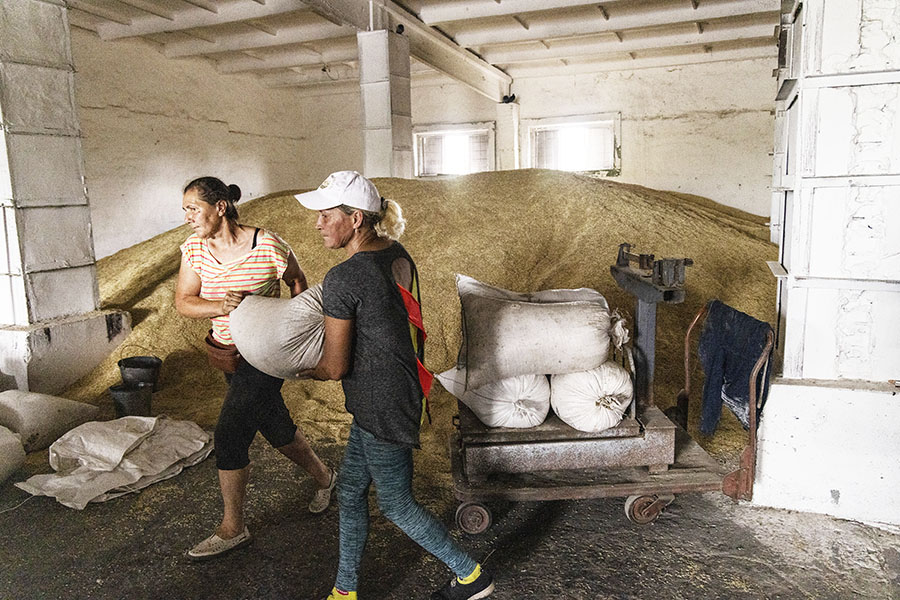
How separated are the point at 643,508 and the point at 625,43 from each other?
31.6 ft

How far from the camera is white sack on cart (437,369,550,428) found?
2.78 meters

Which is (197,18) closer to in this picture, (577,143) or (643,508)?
(577,143)

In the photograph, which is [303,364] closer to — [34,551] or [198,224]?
[198,224]

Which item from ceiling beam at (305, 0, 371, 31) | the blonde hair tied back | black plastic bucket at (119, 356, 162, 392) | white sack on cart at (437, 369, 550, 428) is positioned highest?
ceiling beam at (305, 0, 371, 31)

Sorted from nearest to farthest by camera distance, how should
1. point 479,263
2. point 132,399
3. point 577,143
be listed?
point 132,399, point 479,263, point 577,143

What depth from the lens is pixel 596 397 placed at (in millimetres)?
2738

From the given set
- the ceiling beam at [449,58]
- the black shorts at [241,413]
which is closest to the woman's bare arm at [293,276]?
the black shorts at [241,413]

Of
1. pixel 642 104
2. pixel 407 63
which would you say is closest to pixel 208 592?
pixel 407 63

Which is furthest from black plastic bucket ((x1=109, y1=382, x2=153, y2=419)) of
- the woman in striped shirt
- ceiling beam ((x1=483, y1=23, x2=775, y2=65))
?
ceiling beam ((x1=483, y1=23, x2=775, y2=65))

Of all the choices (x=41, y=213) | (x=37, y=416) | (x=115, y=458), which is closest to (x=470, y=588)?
(x=115, y=458)

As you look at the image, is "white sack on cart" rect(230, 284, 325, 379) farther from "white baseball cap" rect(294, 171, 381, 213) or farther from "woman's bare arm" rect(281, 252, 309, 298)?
"woman's bare arm" rect(281, 252, 309, 298)

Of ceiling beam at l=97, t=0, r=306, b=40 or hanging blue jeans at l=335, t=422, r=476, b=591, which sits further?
ceiling beam at l=97, t=0, r=306, b=40

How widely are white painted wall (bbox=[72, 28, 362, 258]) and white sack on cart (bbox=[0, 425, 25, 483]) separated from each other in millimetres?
6018

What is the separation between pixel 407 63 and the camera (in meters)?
8.55
